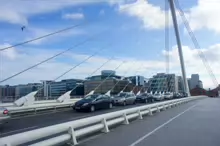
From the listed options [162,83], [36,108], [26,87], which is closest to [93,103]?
[36,108]

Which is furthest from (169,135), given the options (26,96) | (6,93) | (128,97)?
(128,97)

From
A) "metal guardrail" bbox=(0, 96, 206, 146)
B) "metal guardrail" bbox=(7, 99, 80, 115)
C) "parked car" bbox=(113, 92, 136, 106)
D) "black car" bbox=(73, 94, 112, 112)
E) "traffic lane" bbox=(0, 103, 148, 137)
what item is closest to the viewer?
"metal guardrail" bbox=(0, 96, 206, 146)

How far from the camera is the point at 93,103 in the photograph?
1035 inches

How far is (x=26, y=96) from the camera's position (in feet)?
80.7

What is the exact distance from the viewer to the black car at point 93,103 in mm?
25328

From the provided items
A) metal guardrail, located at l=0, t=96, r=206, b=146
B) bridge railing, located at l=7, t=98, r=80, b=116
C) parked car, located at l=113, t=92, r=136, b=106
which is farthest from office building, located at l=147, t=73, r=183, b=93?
metal guardrail, located at l=0, t=96, r=206, b=146

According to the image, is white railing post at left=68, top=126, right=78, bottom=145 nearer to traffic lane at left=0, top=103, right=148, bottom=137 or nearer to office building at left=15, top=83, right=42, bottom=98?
traffic lane at left=0, top=103, right=148, bottom=137

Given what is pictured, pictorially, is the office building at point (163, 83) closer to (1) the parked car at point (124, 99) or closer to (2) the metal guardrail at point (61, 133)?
(1) the parked car at point (124, 99)

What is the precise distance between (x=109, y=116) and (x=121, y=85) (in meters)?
→ 47.8

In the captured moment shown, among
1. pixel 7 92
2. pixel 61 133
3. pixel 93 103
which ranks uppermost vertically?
pixel 7 92

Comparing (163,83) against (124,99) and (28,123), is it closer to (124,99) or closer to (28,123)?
(124,99)

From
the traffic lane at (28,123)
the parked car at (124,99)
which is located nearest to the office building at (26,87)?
the traffic lane at (28,123)

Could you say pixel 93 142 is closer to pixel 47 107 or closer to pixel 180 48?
pixel 47 107

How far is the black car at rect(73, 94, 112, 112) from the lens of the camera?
83.1ft
